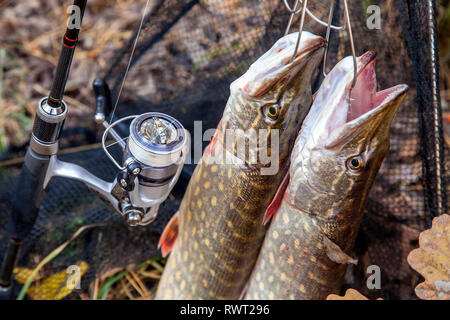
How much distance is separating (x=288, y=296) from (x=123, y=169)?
2.82 feet

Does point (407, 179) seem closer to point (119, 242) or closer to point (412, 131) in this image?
point (412, 131)

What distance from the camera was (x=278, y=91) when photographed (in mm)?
1464

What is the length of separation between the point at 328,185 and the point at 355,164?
115mm

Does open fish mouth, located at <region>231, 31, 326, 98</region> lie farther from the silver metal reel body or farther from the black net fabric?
the black net fabric

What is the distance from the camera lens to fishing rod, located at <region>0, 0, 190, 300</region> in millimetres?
1480

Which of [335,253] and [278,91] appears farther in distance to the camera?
[335,253]

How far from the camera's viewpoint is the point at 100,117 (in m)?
1.77

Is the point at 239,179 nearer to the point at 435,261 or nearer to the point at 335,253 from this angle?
the point at 335,253

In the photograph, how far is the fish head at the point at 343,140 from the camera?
1.37 meters

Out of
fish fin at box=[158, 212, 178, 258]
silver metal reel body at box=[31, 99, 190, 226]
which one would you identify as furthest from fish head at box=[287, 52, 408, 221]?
fish fin at box=[158, 212, 178, 258]

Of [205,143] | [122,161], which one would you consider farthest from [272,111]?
[205,143]

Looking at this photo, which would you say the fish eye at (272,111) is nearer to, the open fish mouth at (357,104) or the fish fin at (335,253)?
the open fish mouth at (357,104)

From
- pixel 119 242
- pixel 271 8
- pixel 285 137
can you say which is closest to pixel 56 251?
pixel 119 242

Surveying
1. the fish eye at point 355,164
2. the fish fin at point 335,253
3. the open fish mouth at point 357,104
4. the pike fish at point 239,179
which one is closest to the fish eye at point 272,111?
the pike fish at point 239,179
